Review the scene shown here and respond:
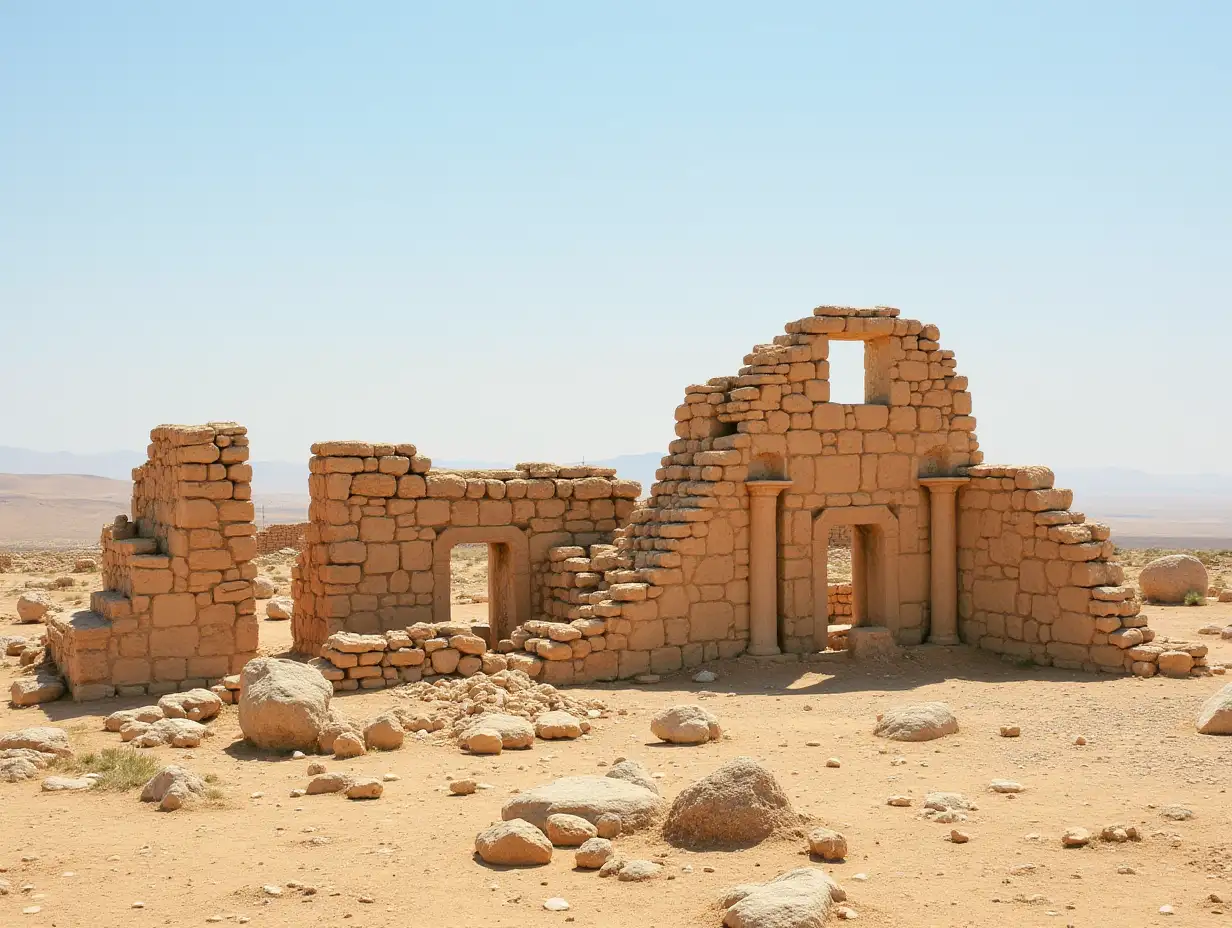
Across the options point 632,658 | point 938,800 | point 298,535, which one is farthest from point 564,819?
point 298,535

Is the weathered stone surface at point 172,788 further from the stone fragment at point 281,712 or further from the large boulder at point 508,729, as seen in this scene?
the large boulder at point 508,729

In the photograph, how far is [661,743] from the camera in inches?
427

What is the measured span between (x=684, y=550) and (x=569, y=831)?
22.5 feet

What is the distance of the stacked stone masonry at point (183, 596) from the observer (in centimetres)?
1301

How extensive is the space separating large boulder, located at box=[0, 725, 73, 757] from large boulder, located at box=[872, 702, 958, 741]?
6.96 metres

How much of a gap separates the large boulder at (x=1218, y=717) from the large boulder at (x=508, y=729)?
5.76 m

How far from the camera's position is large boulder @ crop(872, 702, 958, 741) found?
34.9 ft

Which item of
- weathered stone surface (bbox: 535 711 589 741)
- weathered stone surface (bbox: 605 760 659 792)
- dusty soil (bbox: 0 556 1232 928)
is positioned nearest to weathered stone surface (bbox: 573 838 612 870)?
dusty soil (bbox: 0 556 1232 928)

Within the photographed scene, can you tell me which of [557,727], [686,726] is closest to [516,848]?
[686,726]

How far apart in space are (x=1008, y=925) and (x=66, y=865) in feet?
18.0

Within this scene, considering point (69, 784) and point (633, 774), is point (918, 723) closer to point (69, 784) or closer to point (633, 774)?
point (633, 774)

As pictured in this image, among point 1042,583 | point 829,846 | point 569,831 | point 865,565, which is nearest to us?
point 829,846

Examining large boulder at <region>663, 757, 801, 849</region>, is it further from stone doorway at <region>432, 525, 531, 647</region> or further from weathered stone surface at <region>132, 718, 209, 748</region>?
stone doorway at <region>432, 525, 531, 647</region>

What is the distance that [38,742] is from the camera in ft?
33.5
